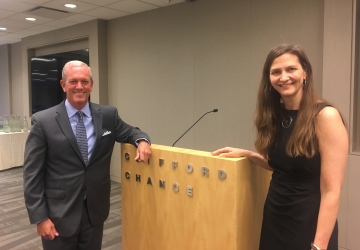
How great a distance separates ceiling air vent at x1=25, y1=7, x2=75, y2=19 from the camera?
486cm

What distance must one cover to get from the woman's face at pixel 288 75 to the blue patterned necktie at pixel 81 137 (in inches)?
40.9

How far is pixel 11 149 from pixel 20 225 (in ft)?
10.5

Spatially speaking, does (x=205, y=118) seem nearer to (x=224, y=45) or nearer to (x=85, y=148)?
(x=224, y=45)

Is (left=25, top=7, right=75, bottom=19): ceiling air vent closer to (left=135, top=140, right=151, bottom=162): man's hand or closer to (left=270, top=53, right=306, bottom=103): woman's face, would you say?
(left=135, top=140, right=151, bottom=162): man's hand

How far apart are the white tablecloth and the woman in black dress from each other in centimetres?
612

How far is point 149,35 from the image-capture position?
4988mm

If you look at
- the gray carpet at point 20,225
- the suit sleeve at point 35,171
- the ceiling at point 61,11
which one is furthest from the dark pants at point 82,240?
the ceiling at point 61,11

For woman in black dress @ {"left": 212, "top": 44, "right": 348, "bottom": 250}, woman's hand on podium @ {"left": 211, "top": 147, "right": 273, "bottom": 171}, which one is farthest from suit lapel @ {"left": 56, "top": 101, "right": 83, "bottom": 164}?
Result: woman in black dress @ {"left": 212, "top": 44, "right": 348, "bottom": 250}

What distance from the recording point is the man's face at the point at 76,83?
180cm

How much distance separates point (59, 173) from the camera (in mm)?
1789

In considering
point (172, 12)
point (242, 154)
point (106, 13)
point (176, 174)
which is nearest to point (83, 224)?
point (176, 174)

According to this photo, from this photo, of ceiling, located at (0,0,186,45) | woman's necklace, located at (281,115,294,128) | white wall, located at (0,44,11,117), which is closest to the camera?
woman's necklace, located at (281,115,294,128)

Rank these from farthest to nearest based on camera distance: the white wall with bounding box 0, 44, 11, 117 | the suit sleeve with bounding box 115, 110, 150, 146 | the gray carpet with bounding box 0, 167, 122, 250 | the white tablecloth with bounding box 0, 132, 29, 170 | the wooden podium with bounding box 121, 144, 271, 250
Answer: the white wall with bounding box 0, 44, 11, 117
the white tablecloth with bounding box 0, 132, 29, 170
the gray carpet with bounding box 0, 167, 122, 250
the suit sleeve with bounding box 115, 110, 150, 146
the wooden podium with bounding box 121, 144, 271, 250

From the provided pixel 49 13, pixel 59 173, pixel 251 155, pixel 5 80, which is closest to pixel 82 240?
pixel 59 173
